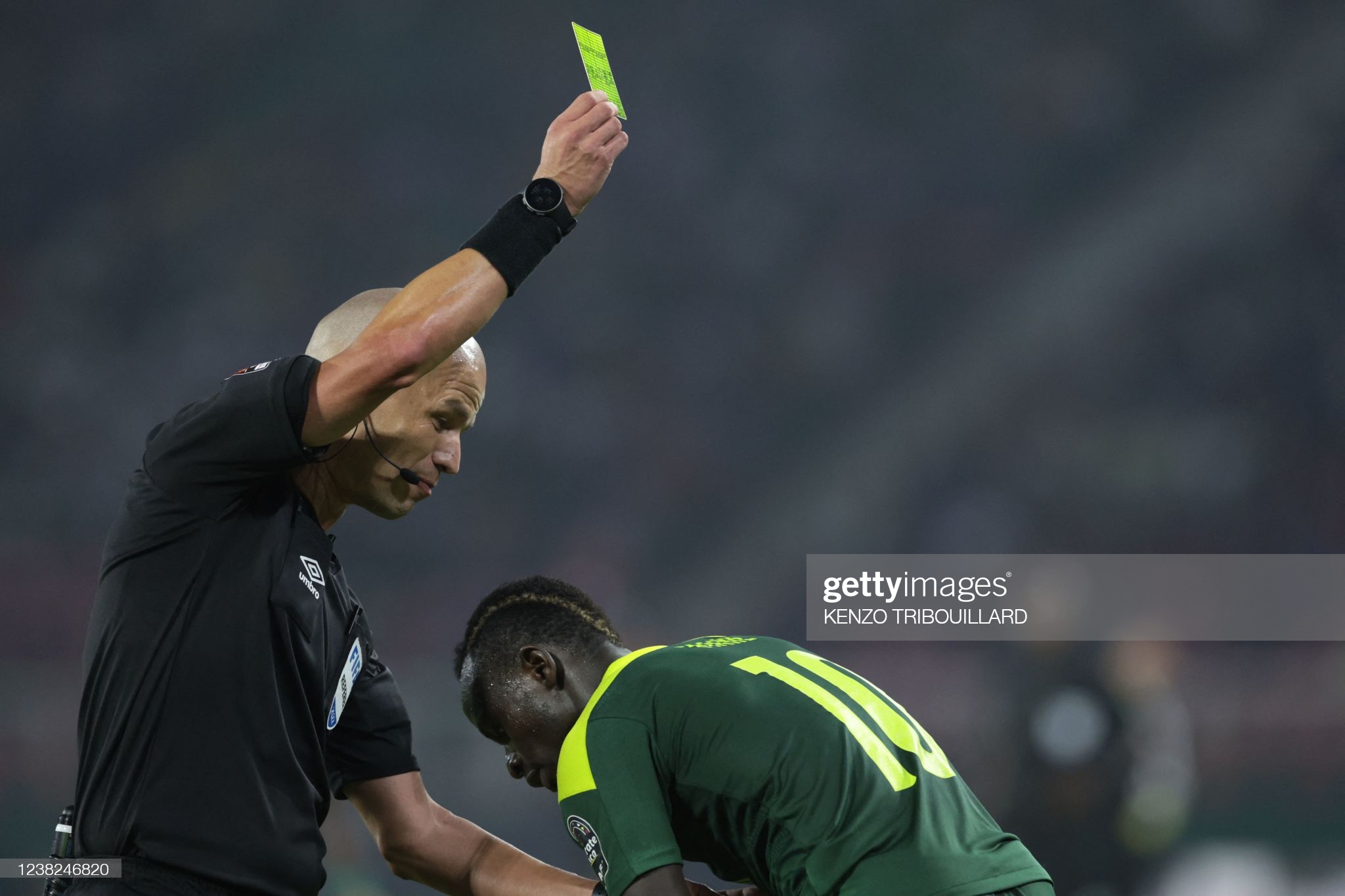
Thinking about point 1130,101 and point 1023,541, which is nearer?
point 1023,541

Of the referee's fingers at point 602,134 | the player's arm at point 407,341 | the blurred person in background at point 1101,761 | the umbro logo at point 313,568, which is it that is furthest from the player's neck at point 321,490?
the blurred person in background at point 1101,761

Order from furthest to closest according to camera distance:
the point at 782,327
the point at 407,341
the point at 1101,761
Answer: the point at 782,327 < the point at 1101,761 < the point at 407,341

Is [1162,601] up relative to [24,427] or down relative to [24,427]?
down

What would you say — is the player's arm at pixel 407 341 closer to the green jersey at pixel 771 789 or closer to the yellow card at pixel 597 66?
the yellow card at pixel 597 66

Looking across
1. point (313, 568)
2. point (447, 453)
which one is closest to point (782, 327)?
point (447, 453)

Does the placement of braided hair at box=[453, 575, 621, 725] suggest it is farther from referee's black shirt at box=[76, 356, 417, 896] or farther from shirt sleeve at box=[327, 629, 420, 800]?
referee's black shirt at box=[76, 356, 417, 896]

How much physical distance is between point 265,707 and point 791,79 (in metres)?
3.35

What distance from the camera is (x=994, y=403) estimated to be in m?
4.20

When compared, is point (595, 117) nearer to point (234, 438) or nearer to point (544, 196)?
point (544, 196)

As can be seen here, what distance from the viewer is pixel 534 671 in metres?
Result: 2.06

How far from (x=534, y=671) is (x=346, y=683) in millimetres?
372

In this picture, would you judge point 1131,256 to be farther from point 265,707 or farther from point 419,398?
point 265,707

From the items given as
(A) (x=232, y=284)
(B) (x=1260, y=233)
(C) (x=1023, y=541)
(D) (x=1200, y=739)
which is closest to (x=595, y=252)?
(A) (x=232, y=284)


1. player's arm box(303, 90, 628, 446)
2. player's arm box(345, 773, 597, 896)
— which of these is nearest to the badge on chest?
player's arm box(345, 773, 597, 896)
